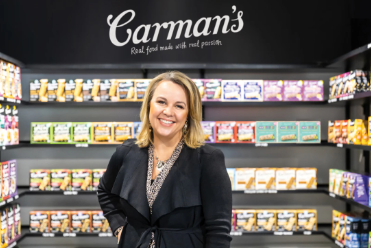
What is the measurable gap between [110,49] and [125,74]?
1.16ft

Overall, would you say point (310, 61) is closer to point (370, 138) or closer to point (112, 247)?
point (370, 138)

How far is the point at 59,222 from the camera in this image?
12.2ft

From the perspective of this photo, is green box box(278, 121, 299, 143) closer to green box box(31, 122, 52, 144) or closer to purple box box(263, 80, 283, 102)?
purple box box(263, 80, 283, 102)

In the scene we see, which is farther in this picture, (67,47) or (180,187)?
(67,47)

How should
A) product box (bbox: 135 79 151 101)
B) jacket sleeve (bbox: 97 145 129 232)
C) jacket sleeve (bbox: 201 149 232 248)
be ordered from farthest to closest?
product box (bbox: 135 79 151 101) < jacket sleeve (bbox: 97 145 129 232) < jacket sleeve (bbox: 201 149 232 248)

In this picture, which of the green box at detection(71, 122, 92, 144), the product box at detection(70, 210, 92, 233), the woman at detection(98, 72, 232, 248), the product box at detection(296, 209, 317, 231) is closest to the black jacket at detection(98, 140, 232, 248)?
the woman at detection(98, 72, 232, 248)

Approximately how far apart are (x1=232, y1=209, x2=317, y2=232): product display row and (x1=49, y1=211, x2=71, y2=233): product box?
1.86 metres

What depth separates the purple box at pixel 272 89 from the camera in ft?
12.2

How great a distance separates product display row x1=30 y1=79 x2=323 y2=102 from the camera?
3.70 m

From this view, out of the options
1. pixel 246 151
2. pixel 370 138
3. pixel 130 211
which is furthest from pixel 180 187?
pixel 246 151

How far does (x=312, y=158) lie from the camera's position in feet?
13.9

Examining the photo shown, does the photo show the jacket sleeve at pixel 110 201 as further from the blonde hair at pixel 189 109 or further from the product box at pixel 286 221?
the product box at pixel 286 221

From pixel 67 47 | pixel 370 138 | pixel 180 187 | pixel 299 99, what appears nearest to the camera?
pixel 180 187

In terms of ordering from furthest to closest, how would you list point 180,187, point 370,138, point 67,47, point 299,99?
1. point 67,47
2. point 299,99
3. point 370,138
4. point 180,187
